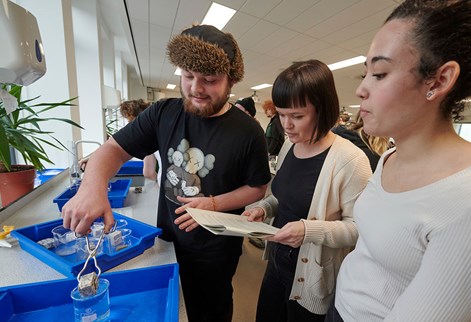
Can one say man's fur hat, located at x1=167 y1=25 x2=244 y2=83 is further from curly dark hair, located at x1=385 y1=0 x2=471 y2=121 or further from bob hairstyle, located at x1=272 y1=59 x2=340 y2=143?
curly dark hair, located at x1=385 y1=0 x2=471 y2=121

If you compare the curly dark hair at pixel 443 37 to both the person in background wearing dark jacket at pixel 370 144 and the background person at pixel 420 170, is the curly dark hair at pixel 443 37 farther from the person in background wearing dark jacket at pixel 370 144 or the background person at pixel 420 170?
the person in background wearing dark jacket at pixel 370 144

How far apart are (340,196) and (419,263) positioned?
41 centimetres

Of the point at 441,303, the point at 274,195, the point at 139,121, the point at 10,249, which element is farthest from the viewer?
the point at 274,195

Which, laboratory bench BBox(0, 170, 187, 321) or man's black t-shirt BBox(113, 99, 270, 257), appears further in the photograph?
man's black t-shirt BBox(113, 99, 270, 257)

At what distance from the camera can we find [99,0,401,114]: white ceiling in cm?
273

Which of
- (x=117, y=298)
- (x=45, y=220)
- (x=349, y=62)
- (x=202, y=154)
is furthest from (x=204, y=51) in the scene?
(x=349, y=62)

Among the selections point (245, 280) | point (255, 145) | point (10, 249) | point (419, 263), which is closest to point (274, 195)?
point (255, 145)

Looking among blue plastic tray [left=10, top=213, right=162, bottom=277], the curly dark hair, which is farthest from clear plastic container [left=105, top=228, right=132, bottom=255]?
the curly dark hair

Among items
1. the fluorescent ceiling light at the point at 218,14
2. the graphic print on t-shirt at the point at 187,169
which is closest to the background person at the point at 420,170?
the graphic print on t-shirt at the point at 187,169

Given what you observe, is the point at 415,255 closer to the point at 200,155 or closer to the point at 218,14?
the point at 200,155

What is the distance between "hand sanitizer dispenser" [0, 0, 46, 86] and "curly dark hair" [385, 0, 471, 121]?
1130 millimetres

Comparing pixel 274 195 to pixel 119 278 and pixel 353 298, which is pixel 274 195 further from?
pixel 119 278

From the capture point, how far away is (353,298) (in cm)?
61

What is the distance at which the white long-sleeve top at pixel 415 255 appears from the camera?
0.38m
